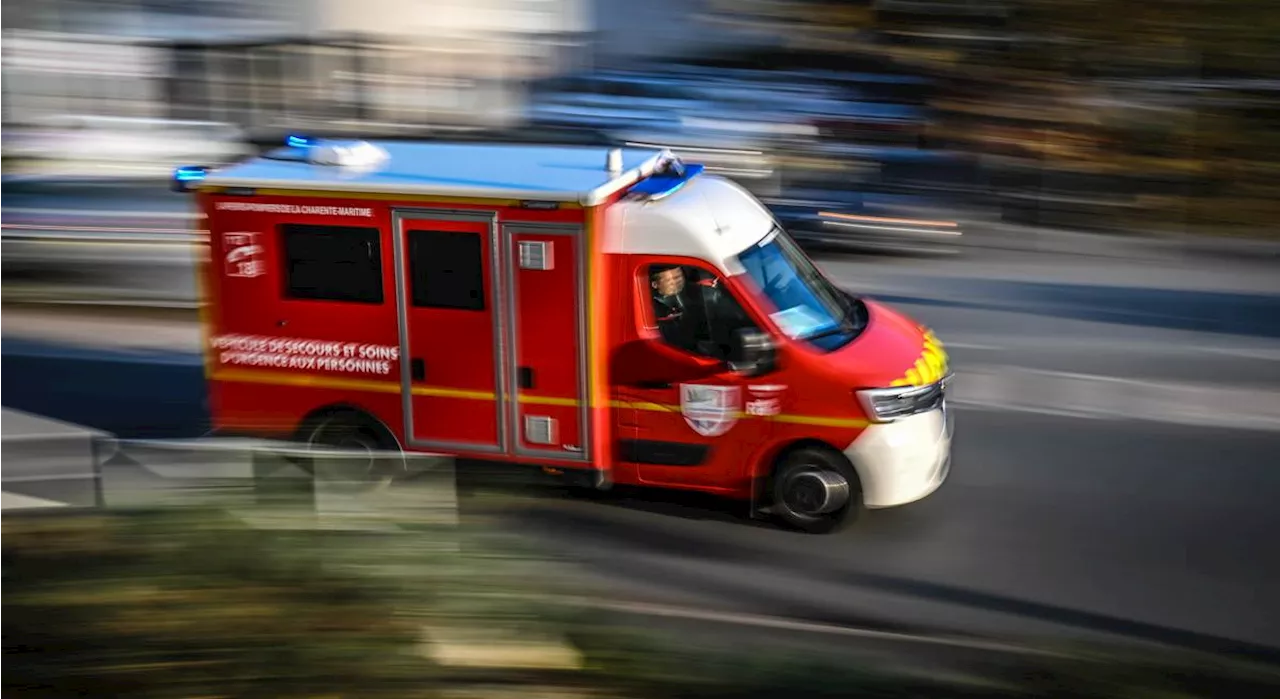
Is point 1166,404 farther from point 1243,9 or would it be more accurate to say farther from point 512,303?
point 1243,9

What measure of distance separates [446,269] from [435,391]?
2.49ft

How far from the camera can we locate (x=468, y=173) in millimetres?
7742

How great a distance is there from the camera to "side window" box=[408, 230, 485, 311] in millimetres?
7539

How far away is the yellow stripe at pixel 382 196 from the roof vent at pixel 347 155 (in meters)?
0.33

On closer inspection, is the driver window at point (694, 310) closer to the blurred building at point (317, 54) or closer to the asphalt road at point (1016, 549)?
the asphalt road at point (1016, 549)

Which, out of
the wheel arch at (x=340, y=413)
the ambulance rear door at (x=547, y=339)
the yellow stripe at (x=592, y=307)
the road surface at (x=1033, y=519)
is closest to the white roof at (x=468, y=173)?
the yellow stripe at (x=592, y=307)

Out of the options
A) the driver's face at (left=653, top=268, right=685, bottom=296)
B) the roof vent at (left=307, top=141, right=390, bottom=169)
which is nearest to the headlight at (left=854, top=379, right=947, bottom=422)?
the driver's face at (left=653, top=268, right=685, bottom=296)

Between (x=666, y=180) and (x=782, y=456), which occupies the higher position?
(x=666, y=180)

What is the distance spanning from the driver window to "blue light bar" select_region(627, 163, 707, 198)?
18.3 inches

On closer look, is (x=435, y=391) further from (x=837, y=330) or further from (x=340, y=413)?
(x=837, y=330)

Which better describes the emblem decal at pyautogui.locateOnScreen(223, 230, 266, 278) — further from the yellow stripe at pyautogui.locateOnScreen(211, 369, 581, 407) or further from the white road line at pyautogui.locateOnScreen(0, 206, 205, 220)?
the white road line at pyautogui.locateOnScreen(0, 206, 205, 220)

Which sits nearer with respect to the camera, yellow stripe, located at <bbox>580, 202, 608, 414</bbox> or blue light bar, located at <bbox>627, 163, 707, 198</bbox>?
yellow stripe, located at <bbox>580, 202, 608, 414</bbox>

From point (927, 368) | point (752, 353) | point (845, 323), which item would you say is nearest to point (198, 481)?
point (752, 353)

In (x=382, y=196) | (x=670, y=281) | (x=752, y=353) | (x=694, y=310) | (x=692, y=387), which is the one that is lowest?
(x=692, y=387)
